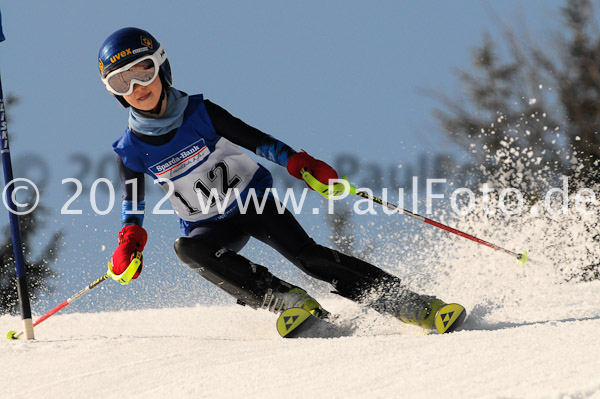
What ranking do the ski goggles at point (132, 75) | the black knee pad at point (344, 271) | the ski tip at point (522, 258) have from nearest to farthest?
the black knee pad at point (344, 271) → the ski goggles at point (132, 75) → the ski tip at point (522, 258)

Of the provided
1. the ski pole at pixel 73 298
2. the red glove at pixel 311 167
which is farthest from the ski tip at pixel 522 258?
the ski pole at pixel 73 298

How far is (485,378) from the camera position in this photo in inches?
84.1

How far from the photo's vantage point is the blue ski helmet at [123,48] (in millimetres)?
3605

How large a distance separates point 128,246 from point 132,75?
0.99 meters

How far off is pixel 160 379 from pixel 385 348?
950 millimetres

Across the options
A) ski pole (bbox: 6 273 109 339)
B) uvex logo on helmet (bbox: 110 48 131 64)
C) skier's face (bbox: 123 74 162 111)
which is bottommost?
ski pole (bbox: 6 273 109 339)

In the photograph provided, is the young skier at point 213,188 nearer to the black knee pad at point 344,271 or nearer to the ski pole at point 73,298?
the black knee pad at point 344,271

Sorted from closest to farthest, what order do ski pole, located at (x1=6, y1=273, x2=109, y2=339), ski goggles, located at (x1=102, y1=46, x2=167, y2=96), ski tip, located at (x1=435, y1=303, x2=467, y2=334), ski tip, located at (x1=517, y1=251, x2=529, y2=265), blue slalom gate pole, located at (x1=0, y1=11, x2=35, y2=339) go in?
ski tip, located at (x1=435, y1=303, x2=467, y2=334)
ski goggles, located at (x1=102, y1=46, x2=167, y2=96)
ski tip, located at (x1=517, y1=251, x2=529, y2=265)
ski pole, located at (x1=6, y1=273, x2=109, y2=339)
blue slalom gate pole, located at (x1=0, y1=11, x2=35, y2=339)

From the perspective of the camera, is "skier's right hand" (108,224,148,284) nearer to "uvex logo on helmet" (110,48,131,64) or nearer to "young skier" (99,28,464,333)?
"young skier" (99,28,464,333)

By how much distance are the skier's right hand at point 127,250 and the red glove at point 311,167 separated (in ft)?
3.32

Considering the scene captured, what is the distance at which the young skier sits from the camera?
11.6 ft

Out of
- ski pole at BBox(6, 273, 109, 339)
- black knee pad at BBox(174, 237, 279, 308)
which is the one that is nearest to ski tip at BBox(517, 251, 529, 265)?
black knee pad at BBox(174, 237, 279, 308)

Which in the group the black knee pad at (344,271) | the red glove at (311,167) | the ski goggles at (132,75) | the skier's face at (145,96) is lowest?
the black knee pad at (344,271)

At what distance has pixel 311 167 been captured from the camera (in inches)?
141
